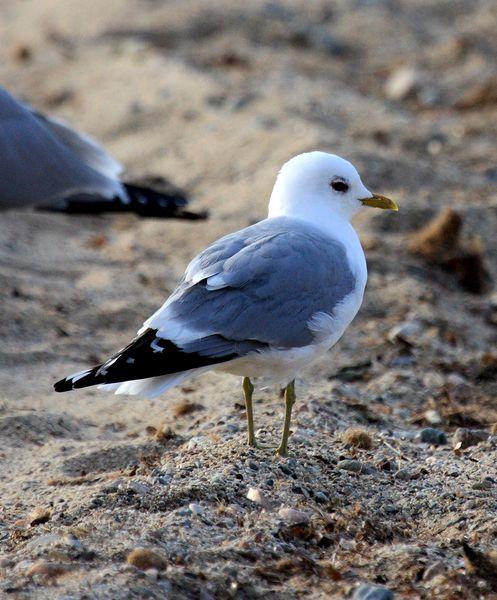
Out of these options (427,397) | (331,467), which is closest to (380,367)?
(427,397)

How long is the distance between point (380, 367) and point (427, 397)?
0.35 meters

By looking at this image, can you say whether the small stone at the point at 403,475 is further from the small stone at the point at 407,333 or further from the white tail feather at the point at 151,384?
the small stone at the point at 407,333

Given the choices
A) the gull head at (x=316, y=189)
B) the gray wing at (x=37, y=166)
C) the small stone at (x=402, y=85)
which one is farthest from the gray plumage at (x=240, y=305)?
the small stone at (x=402, y=85)

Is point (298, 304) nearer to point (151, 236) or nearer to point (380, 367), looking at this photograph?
point (380, 367)

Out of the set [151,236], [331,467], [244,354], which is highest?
[244,354]

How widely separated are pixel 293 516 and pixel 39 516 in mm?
754

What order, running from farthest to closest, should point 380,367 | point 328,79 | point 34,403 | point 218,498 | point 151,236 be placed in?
point 328,79
point 151,236
point 380,367
point 34,403
point 218,498

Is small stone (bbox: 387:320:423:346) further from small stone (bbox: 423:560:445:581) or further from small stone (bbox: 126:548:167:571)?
small stone (bbox: 126:548:167:571)

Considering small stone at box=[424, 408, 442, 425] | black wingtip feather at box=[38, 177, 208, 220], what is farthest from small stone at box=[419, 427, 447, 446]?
black wingtip feather at box=[38, 177, 208, 220]

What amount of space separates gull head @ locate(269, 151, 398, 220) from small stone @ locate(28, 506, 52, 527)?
4.43ft

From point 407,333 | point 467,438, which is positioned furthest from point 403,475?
point 407,333

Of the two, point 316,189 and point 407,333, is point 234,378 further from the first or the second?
point 316,189

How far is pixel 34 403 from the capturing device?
4.85 m

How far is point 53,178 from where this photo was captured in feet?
20.8
